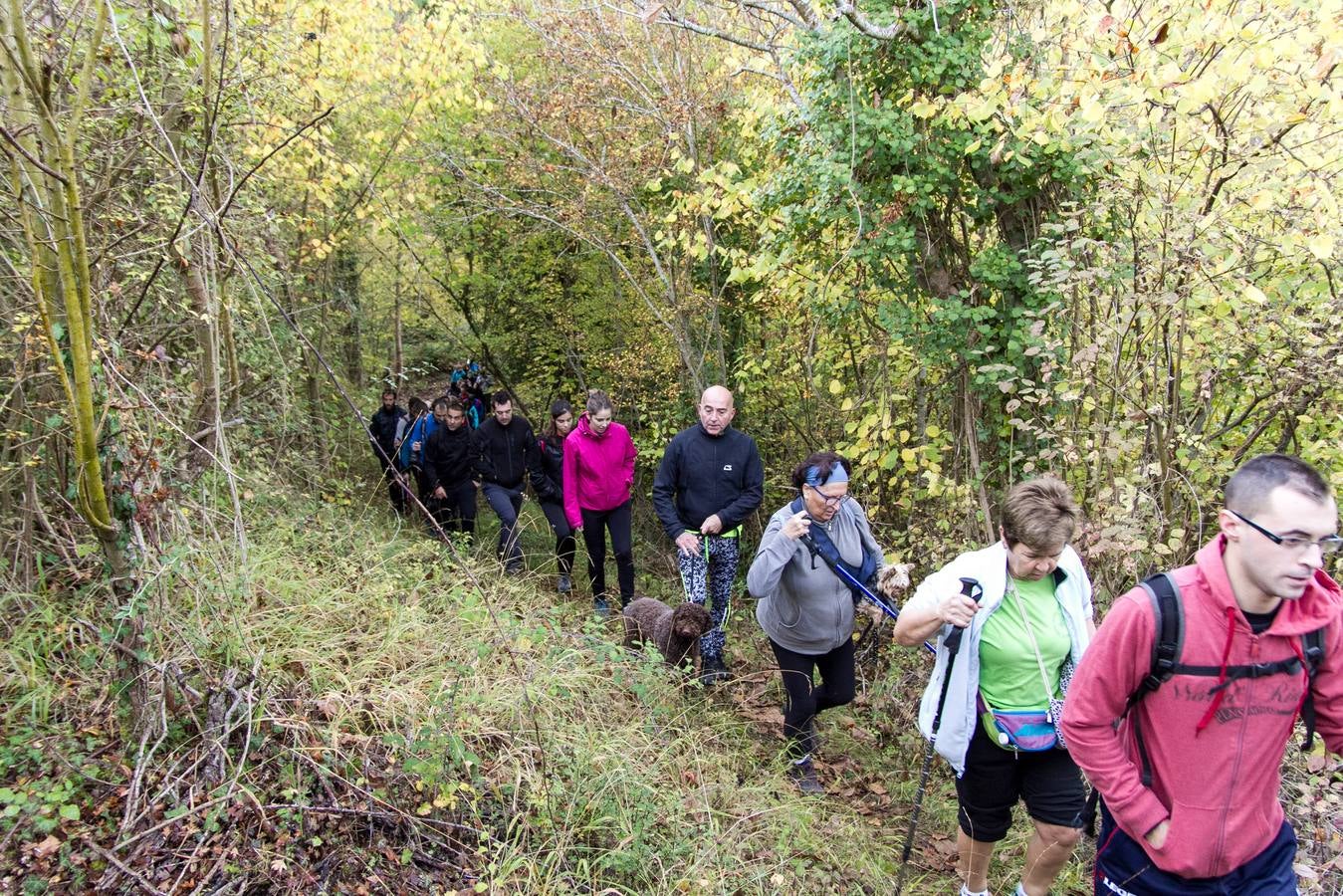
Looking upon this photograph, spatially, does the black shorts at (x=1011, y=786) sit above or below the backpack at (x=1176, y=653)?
below

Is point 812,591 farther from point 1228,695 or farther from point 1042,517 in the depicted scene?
point 1228,695

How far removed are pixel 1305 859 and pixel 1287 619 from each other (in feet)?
5.98

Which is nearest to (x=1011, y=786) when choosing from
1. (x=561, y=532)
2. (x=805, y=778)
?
(x=805, y=778)

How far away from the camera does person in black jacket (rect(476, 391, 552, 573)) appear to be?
7.61 metres

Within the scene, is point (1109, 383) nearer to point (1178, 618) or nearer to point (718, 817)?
point (1178, 618)

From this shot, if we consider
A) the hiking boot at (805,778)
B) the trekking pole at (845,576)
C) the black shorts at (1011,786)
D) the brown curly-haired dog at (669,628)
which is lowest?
the hiking boot at (805,778)

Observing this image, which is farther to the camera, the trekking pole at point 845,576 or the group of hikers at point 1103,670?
the trekking pole at point 845,576

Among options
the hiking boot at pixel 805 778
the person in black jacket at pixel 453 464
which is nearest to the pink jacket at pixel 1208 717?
the hiking boot at pixel 805 778

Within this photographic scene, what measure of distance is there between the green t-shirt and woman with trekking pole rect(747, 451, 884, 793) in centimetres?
119

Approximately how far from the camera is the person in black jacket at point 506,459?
7.61m

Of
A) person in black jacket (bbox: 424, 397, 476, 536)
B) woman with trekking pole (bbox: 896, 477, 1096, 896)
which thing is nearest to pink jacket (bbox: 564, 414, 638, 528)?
person in black jacket (bbox: 424, 397, 476, 536)

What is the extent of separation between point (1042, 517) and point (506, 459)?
5.58 meters

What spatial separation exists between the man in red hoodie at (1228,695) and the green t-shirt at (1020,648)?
0.66 meters

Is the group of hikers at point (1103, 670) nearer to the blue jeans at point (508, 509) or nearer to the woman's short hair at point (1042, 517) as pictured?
the woman's short hair at point (1042, 517)
